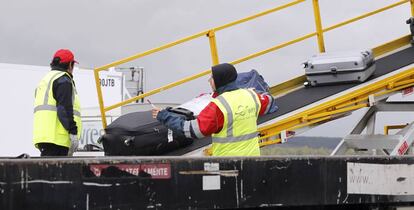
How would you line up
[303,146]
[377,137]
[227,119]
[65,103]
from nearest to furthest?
[227,119] → [65,103] → [303,146] → [377,137]

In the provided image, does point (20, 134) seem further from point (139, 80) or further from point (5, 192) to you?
point (5, 192)

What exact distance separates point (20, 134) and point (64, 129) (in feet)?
25.0

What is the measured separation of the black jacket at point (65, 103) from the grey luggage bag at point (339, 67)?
100 inches

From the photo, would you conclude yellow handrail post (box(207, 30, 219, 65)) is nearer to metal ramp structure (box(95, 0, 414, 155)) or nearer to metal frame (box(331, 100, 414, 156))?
metal ramp structure (box(95, 0, 414, 155))

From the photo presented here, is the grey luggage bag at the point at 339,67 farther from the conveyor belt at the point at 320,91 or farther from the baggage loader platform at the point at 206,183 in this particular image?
the baggage loader platform at the point at 206,183

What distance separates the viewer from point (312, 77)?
261 inches

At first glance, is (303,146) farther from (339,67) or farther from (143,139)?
(143,139)

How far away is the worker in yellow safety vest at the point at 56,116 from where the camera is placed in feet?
16.6

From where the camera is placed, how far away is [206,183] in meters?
3.69

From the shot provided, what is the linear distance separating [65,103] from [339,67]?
267 cm

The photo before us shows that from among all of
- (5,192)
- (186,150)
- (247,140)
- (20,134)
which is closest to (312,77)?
(186,150)

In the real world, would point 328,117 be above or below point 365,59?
below

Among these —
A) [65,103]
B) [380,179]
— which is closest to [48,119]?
[65,103]

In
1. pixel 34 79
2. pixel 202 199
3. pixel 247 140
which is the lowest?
pixel 202 199
